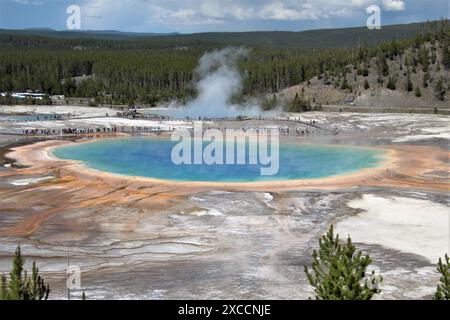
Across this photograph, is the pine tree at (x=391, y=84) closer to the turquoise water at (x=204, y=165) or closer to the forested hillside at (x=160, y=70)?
the forested hillside at (x=160, y=70)

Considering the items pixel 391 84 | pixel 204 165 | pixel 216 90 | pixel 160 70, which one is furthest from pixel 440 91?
pixel 160 70

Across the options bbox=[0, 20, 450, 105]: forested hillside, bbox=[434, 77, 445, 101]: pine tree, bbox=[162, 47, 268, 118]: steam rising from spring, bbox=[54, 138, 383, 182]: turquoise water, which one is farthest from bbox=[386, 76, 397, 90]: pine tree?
bbox=[54, 138, 383, 182]: turquoise water

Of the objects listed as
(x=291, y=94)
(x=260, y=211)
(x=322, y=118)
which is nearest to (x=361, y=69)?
(x=291, y=94)

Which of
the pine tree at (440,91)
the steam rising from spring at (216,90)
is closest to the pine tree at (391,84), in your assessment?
the pine tree at (440,91)

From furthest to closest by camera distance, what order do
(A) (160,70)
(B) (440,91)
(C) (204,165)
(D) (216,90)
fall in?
(A) (160,70), (D) (216,90), (B) (440,91), (C) (204,165)

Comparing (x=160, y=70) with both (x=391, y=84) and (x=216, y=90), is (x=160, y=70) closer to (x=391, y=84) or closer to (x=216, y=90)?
(x=216, y=90)

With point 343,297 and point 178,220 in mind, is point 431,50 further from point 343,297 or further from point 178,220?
point 343,297

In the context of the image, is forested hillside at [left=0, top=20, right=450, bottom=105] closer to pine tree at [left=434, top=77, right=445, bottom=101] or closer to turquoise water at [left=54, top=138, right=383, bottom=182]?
pine tree at [left=434, top=77, right=445, bottom=101]

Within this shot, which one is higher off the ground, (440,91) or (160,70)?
(160,70)

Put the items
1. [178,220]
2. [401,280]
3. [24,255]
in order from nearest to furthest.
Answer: [401,280]
[24,255]
[178,220]
